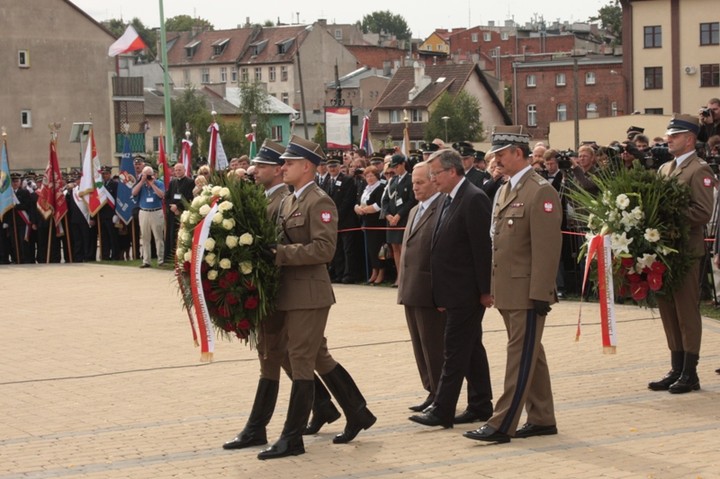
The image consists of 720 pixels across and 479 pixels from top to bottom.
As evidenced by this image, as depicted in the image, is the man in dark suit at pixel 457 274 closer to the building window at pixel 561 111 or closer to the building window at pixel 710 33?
the building window at pixel 710 33

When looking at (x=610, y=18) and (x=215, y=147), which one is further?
(x=610, y=18)

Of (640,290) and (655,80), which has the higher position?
(655,80)

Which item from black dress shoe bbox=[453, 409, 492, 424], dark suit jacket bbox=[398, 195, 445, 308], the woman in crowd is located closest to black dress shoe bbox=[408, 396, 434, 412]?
black dress shoe bbox=[453, 409, 492, 424]

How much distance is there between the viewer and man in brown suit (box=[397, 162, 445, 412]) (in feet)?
32.2

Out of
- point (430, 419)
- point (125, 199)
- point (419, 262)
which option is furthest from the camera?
point (125, 199)

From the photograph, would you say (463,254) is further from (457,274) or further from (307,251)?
(307,251)

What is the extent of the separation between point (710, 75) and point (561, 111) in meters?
17.4

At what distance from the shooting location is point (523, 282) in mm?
8906

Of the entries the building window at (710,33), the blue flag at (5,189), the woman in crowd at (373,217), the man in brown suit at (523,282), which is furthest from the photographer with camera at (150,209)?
the building window at (710,33)

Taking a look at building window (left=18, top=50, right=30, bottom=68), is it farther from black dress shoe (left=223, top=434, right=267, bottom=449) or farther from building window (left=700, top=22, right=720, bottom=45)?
black dress shoe (left=223, top=434, right=267, bottom=449)

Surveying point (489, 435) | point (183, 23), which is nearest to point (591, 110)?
point (489, 435)

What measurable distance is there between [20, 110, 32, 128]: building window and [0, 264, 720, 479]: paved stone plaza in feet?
166

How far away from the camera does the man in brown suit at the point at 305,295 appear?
8766 millimetres

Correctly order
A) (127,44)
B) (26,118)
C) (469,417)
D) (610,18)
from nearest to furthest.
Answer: (469,417)
(127,44)
(26,118)
(610,18)
